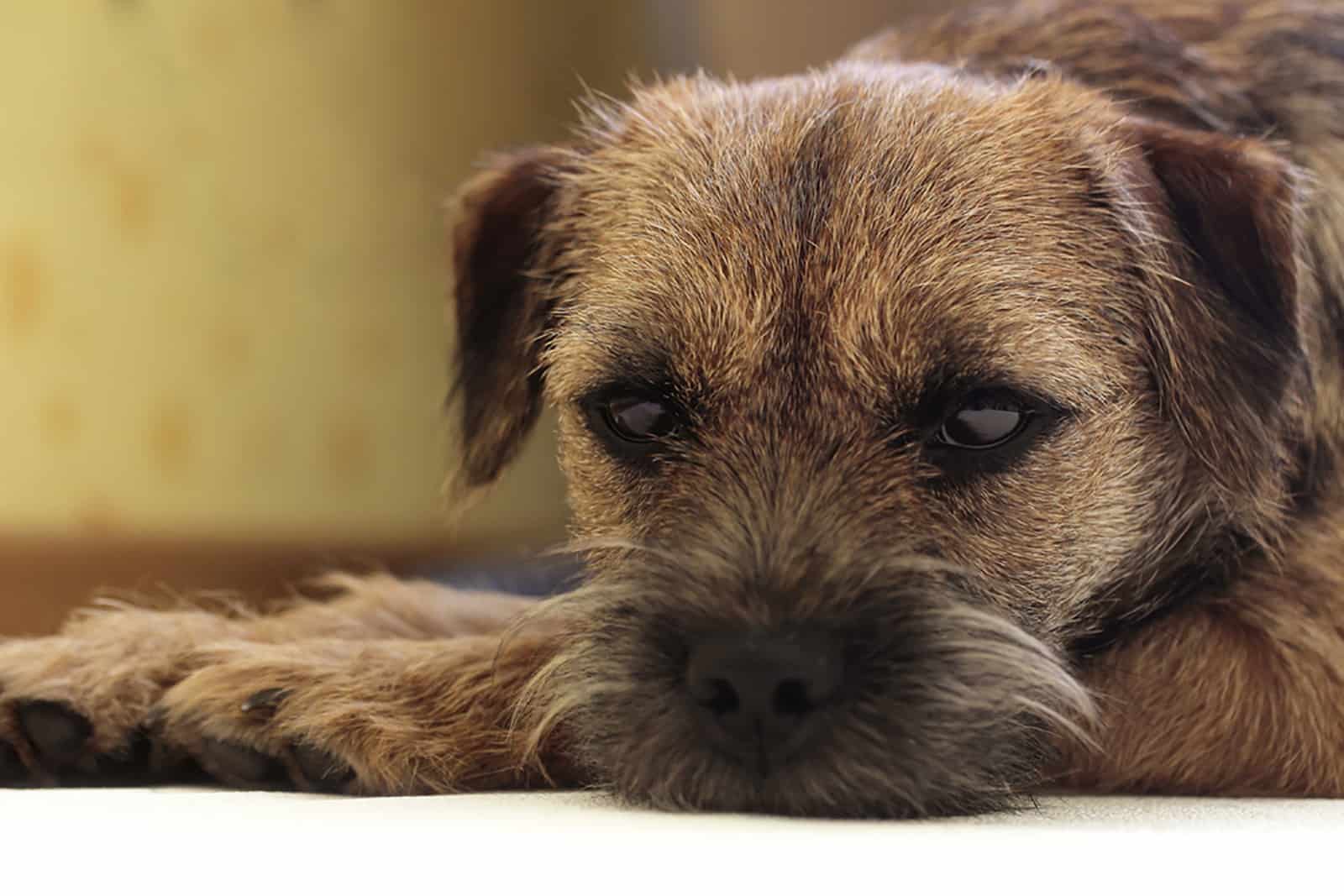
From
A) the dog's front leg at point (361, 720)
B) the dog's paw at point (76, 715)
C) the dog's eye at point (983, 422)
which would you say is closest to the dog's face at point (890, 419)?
the dog's eye at point (983, 422)

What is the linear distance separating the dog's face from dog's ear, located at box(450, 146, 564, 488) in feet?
0.55

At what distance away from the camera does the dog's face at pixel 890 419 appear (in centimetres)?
135

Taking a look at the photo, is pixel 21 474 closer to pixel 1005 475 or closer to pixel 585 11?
pixel 585 11

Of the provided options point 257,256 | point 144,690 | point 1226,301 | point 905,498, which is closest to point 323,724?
point 144,690

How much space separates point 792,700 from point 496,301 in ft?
3.28

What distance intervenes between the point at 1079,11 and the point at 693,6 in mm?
2171

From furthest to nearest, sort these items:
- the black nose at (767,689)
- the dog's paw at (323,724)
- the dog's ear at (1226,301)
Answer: the dog's ear at (1226,301) < the dog's paw at (323,724) < the black nose at (767,689)

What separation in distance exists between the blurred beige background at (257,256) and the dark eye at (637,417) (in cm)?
109

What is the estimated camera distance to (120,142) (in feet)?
10.8

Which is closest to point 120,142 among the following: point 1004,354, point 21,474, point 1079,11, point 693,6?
point 21,474

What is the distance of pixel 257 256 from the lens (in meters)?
3.67

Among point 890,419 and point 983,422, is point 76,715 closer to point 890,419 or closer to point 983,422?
point 890,419

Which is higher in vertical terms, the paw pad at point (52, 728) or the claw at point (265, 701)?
the claw at point (265, 701)

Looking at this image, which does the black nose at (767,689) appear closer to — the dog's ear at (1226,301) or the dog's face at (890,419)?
the dog's face at (890,419)
